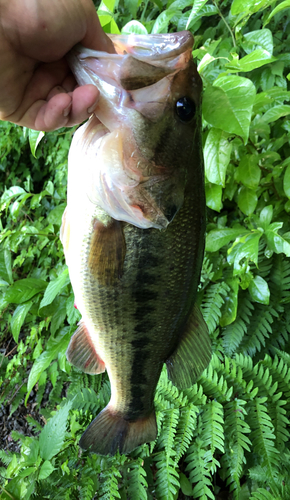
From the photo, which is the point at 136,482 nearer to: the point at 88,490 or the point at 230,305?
the point at 88,490

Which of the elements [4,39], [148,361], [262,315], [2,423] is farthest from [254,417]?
[2,423]

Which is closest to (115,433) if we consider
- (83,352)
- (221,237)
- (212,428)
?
Answer: (83,352)

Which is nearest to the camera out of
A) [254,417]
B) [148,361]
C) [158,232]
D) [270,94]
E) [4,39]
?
[4,39]

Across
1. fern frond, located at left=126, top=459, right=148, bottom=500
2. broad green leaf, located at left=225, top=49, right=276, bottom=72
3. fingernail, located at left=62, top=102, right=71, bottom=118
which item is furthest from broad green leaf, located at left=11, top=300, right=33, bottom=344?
broad green leaf, located at left=225, top=49, right=276, bottom=72

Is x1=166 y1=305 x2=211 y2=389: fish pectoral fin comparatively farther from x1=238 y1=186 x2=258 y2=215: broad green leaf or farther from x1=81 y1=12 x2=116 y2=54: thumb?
x1=81 y1=12 x2=116 y2=54: thumb

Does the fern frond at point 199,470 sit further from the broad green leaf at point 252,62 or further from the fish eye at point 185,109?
the broad green leaf at point 252,62

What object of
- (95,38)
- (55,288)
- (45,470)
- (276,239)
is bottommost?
(45,470)

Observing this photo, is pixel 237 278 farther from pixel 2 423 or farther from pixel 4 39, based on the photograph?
pixel 2 423
